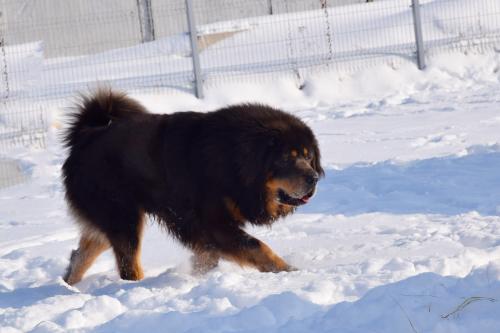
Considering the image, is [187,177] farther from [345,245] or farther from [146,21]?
[146,21]

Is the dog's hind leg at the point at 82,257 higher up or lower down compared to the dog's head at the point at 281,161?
lower down

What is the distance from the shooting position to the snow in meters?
3.74

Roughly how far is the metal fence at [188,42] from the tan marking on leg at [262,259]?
703cm

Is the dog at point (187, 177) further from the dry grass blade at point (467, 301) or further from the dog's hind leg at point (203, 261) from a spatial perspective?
the dry grass blade at point (467, 301)

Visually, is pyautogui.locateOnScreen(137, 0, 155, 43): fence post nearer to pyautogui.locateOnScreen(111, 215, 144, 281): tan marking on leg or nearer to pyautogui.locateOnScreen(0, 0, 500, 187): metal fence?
pyautogui.locateOnScreen(0, 0, 500, 187): metal fence

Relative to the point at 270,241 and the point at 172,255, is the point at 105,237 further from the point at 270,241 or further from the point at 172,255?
the point at 270,241

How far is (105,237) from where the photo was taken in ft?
18.6

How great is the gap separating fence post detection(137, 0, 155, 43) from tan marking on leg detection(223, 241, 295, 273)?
37.7 feet

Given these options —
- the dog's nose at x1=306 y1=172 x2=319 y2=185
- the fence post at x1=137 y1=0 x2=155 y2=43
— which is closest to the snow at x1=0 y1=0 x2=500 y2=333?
the dog's nose at x1=306 y1=172 x2=319 y2=185

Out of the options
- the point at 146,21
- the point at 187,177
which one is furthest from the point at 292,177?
the point at 146,21

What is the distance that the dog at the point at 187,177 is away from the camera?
17.3 ft

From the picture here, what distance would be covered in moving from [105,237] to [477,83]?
28.2ft

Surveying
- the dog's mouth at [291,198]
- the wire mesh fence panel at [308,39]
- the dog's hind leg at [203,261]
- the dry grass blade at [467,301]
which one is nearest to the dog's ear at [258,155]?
the dog's mouth at [291,198]

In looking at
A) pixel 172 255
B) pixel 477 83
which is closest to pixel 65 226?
pixel 172 255
